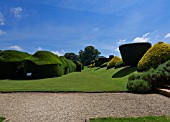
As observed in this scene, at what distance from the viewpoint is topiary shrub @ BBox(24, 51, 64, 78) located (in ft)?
56.7

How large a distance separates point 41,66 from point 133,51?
8891 mm

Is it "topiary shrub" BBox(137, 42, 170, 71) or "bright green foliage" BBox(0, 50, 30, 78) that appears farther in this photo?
"bright green foliage" BBox(0, 50, 30, 78)

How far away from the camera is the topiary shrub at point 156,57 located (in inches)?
491

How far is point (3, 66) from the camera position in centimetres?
1747

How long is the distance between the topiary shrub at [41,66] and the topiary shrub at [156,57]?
324 inches

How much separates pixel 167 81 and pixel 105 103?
162 inches

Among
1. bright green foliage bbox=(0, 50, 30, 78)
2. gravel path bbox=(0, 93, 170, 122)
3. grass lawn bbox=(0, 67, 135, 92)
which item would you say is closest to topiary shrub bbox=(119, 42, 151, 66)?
grass lawn bbox=(0, 67, 135, 92)

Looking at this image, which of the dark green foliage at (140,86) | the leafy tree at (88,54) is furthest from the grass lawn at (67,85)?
the leafy tree at (88,54)

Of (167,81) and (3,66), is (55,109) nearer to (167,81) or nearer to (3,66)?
(167,81)

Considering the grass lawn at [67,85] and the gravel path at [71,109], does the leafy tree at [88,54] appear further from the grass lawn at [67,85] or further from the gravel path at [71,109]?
the gravel path at [71,109]

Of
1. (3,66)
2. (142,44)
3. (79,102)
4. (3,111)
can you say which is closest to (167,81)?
(79,102)

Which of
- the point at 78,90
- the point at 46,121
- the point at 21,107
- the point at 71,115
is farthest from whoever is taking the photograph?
the point at 78,90

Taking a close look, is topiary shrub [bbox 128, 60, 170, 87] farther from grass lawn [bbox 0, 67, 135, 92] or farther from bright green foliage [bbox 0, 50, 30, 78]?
bright green foliage [bbox 0, 50, 30, 78]

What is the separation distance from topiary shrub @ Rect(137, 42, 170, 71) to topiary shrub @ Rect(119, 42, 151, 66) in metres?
4.68
